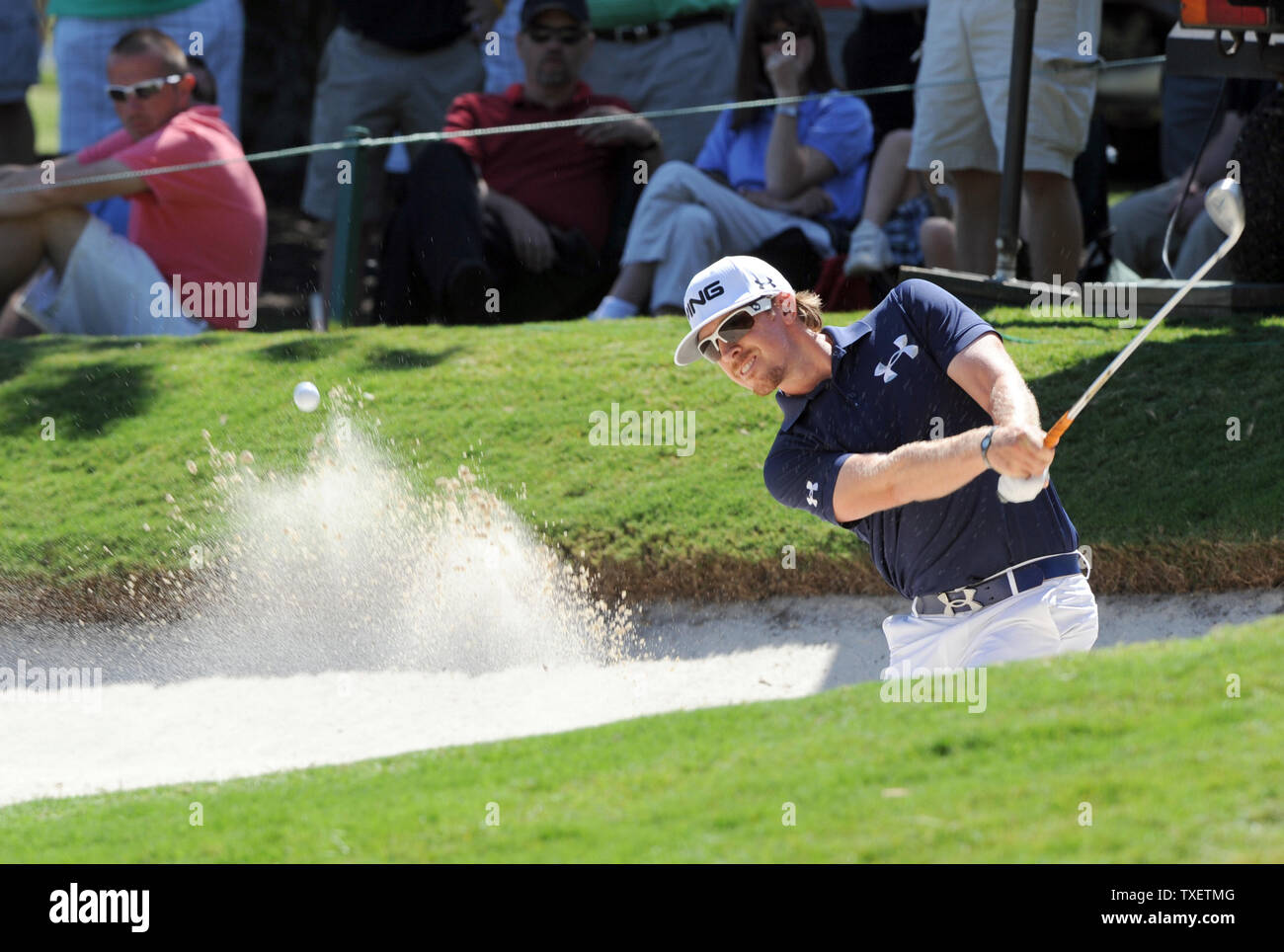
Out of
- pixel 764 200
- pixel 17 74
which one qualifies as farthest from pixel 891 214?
pixel 17 74

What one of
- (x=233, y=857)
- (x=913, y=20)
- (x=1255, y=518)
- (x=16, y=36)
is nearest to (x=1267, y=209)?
(x=1255, y=518)

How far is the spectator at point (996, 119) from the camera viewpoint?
839 centimetres

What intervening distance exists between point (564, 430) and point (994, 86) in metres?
2.70

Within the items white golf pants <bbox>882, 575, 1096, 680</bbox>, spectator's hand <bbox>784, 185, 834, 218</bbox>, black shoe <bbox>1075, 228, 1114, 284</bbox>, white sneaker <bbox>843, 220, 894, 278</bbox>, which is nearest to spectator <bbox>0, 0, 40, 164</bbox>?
spectator's hand <bbox>784, 185, 834, 218</bbox>

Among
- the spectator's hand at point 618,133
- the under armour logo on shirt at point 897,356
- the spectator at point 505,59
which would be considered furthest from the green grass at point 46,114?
the under armour logo on shirt at point 897,356

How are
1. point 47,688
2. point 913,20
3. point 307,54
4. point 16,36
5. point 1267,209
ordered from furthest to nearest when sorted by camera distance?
point 307,54, point 16,36, point 913,20, point 1267,209, point 47,688

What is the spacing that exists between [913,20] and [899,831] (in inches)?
327

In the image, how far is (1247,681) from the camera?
13.6 ft

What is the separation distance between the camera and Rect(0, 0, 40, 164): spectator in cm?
1182

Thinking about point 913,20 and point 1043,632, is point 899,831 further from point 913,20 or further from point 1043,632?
point 913,20

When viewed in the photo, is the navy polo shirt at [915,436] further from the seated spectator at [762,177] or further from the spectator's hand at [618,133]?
the spectator's hand at [618,133]

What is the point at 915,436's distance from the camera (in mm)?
4484

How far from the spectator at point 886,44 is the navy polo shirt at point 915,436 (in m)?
6.52

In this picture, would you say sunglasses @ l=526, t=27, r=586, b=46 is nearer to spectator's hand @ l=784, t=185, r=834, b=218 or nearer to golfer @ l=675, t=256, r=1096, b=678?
spectator's hand @ l=784, t=185, r=834, b=218
